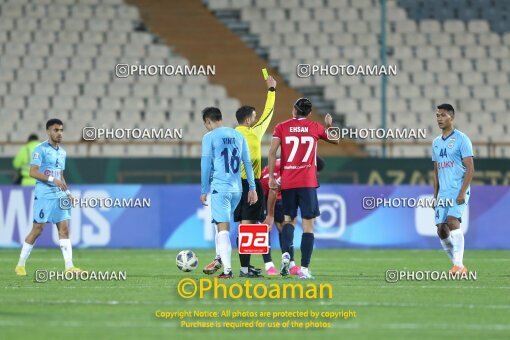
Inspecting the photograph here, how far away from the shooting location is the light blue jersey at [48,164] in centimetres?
1567

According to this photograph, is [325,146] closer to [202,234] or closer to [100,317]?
[202,234]

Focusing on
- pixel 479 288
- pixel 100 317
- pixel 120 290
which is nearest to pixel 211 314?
pixel 100 317

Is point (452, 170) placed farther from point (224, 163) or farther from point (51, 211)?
point (51, 211)

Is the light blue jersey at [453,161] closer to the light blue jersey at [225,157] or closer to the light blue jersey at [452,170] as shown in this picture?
the light blue jersey at [452,170]

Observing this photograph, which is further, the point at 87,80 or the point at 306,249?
the point at 87,80

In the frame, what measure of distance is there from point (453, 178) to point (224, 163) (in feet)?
9.73

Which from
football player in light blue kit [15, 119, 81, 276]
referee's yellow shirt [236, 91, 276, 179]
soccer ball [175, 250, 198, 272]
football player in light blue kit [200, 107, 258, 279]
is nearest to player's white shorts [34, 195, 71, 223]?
football player in light blue kit [15, 119, 81, 276]

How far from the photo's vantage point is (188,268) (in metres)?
15.9

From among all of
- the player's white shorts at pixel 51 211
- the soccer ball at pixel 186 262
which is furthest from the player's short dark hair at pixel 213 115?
the player's white shorts at pixel 51 211

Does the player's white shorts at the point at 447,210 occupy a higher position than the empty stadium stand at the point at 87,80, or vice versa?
the empty stadium stand at the point at 87,80

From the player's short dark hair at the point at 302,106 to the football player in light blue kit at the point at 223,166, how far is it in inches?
31.4

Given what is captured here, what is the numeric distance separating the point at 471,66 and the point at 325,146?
6.43 metres

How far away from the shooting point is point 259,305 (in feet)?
38.5

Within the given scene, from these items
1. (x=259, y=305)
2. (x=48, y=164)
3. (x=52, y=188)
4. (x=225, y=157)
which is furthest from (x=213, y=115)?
(x=259, y=305)
